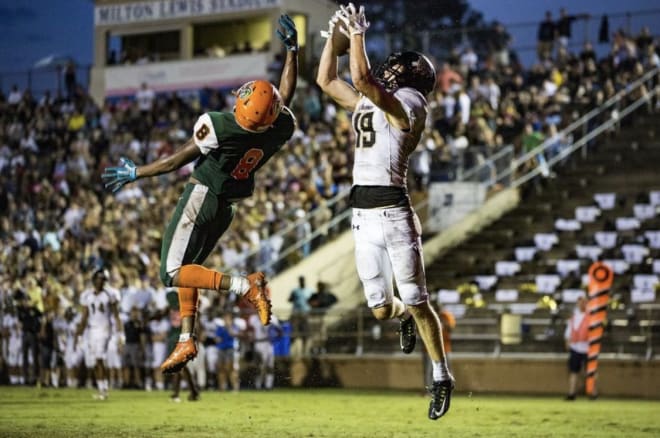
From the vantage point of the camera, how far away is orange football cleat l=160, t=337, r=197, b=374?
1202cm

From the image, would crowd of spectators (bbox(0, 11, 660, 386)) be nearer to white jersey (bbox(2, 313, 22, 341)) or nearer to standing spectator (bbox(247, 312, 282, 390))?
white jersey (bbox(2, 313, 22, 341))

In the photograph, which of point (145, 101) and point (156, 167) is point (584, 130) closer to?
point (145, 101)

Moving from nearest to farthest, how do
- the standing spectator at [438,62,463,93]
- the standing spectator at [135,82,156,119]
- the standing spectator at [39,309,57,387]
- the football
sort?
the football, the standing spectator at [39,309,57,387], the standing spectator at [438,62,463,93], the standing spectator at [135,82,156,119]

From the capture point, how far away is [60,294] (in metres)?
26.5

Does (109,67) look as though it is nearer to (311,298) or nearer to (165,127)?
(165,127)

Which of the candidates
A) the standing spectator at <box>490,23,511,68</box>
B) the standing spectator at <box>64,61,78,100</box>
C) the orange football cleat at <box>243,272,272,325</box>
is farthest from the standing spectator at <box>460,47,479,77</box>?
the orange football cleat at <box>243,272,272,325</box>

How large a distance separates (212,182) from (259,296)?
1110mm

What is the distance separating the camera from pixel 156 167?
11.9 m

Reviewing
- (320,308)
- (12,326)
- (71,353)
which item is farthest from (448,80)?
(12,326)

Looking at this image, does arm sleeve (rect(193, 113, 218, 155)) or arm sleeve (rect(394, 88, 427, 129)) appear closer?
arm sleeve (rect(394, 88, 427, 129))

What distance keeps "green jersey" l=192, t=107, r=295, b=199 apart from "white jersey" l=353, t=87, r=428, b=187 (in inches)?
40.8

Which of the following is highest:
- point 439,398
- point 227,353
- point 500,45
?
point 500,45

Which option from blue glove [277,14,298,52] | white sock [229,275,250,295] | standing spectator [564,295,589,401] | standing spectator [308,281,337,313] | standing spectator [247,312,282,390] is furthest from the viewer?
standing spectator [308,281,337,313]

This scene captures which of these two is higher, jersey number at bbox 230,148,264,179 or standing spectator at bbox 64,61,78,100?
standing spectator at bbox 64,61,78,100
